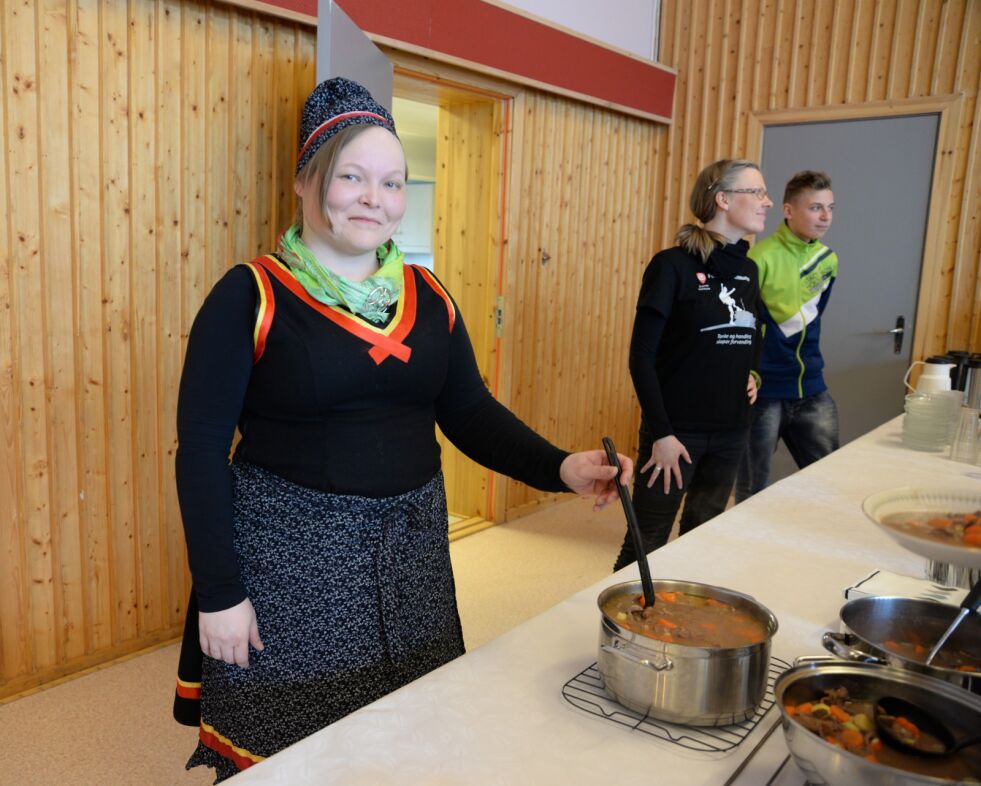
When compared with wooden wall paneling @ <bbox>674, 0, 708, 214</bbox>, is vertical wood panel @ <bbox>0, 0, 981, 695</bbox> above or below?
below

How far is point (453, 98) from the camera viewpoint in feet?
15.5

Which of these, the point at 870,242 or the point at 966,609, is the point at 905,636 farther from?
the point at 870,242

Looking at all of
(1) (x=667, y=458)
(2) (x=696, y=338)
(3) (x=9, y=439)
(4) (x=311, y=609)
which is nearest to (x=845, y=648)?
(4) (x=311, y=609)

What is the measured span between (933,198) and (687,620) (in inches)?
181

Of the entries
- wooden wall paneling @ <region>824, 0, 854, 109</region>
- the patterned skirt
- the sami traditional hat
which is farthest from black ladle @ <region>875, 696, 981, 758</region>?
wooden wall paneling @ <region>824, 0, 854, 109</region>

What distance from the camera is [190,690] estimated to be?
A: 1.79 m

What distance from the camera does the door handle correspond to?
5.17 m

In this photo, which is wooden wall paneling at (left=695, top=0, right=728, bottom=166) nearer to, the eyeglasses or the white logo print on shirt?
the eyeglasses

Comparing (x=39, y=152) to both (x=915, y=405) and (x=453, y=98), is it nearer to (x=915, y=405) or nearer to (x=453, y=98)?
(x=453, y=98)

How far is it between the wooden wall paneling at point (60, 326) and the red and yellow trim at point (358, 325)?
1551 mm

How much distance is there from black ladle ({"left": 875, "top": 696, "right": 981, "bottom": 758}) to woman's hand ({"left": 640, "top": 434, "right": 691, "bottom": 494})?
1.95 m

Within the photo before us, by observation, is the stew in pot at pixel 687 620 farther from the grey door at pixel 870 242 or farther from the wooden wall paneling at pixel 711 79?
the wooden wall paneling at pixel 711 79

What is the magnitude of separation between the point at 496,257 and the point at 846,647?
382 centimetres

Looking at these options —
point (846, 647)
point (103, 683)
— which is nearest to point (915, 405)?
point (846, 647)
